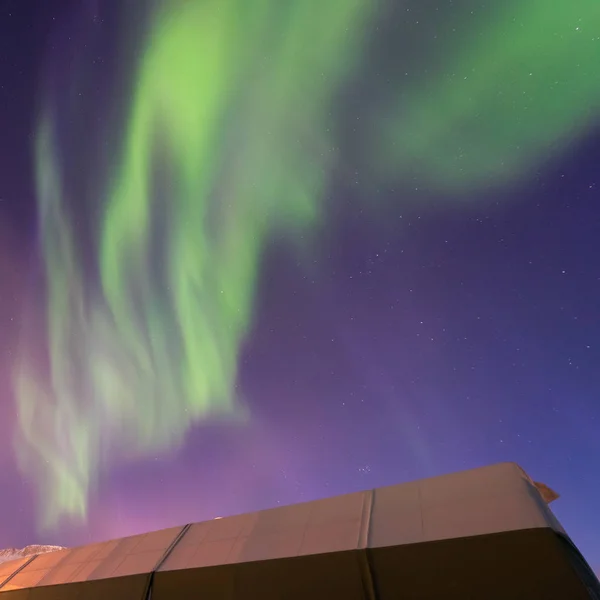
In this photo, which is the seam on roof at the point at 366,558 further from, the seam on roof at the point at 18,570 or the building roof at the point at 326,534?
the seam on roof at the point at 18,570

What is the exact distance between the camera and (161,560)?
16.6 feet

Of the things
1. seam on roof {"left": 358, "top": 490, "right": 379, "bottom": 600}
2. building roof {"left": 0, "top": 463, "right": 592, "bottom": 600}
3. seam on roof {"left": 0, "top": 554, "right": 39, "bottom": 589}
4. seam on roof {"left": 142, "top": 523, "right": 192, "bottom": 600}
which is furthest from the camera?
seam on roof {"left": 0, "top": 554, "right": 39, "bottom": 589}

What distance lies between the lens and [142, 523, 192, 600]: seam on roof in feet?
15.7

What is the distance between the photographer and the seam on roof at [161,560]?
15.7 feet

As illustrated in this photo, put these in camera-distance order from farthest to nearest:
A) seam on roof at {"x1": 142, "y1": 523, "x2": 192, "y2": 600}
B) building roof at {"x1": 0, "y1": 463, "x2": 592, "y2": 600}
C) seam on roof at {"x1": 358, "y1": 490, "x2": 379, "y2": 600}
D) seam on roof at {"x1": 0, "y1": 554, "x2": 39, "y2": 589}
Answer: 1. seam on roof at {"x1": 0, "y1": 554, "x2": 39, "y2": 589}
2. seam on roof at {"x1": 142, "y1": 523, "x2": 192, "y2": 600}
3. building roof at {"x1": 0, "y1": 463, "x2": 592, "y2": 600}
4. seam on roof at {"x1": 358, "y1": 490, "x2": 379, "y2": 600}

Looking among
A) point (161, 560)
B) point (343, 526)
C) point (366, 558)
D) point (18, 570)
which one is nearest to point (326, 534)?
point (343, 526)

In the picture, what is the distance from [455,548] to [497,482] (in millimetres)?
886

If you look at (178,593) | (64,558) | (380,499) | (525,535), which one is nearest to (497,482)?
(525,535)

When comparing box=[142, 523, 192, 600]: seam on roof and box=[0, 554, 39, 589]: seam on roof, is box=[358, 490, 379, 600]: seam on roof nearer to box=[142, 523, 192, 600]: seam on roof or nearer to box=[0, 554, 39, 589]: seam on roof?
box=[142, 523, 192, 600]: seam on roof

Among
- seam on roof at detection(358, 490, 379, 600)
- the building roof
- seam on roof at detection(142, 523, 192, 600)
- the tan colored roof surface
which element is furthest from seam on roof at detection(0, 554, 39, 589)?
seam on roof at detection(358, 490, 379, 600)

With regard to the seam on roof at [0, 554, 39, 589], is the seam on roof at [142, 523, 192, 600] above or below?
below

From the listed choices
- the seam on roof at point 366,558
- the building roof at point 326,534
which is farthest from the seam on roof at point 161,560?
the seam on roof at point 366,558

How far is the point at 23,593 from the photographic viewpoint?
589 cm

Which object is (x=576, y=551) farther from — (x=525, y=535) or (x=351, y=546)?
(x=351, y=546)
